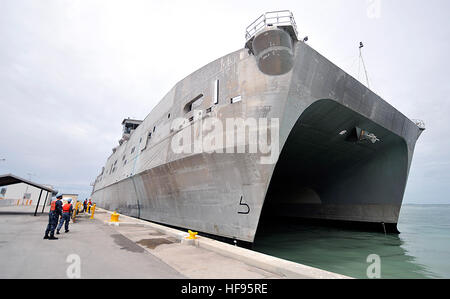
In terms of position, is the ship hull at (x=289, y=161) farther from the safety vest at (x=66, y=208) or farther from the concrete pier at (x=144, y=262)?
the safety vest at (x=66, y=208)

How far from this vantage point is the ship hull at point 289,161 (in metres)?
8.14

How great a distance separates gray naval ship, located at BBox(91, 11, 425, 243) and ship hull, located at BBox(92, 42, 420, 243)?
0.05 m

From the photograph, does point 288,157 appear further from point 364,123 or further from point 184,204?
point 184,204

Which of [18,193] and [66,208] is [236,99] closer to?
[66,208]

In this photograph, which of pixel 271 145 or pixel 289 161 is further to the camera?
pixel 289 161

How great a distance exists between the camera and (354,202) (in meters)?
17.4

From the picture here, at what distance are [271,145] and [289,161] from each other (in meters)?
7.83

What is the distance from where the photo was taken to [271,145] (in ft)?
25.8

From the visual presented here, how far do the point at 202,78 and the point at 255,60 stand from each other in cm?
340

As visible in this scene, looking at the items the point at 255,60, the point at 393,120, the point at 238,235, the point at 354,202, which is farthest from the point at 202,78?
the point at 354,202

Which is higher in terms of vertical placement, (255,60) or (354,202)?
(255,60)

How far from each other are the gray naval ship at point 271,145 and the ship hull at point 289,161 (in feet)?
0.17

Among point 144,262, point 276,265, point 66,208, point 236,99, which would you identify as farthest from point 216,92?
point 66,208
